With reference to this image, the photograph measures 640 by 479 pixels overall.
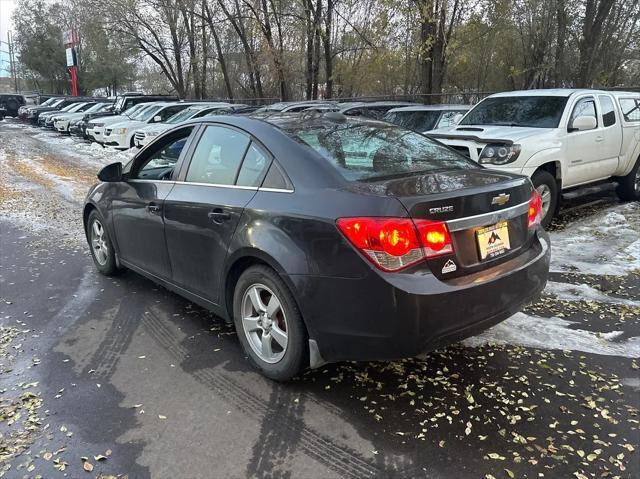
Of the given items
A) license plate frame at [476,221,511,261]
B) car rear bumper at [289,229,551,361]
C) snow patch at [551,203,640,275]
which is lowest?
snow patch at [551,203,640,275]

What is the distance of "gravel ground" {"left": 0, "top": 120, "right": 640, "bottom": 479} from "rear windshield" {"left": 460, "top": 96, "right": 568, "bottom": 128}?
3.05 m

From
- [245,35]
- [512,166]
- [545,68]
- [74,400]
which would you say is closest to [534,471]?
[74,400]

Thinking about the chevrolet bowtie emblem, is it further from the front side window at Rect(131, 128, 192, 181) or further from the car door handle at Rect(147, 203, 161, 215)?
the car door handle at Rect(147, 203, 161, 215)

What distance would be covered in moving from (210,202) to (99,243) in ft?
7.78

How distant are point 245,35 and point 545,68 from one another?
1430cm

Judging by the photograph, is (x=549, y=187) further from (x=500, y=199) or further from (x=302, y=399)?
(x=302, y=399)

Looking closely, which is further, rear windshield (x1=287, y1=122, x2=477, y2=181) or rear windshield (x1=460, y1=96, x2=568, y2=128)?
rear windshield (x1=460, y1=96, x2=568, y2=128)

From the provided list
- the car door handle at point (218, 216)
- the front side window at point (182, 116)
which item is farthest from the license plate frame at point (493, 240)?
the front side window at point (182, 116)

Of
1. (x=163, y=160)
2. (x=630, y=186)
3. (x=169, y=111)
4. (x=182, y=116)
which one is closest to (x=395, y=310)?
(x=163, y=160)

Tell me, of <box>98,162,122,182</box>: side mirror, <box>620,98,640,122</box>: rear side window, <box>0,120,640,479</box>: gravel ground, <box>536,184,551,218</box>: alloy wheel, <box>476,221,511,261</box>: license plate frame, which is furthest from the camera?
<box>620,98,640,122</box>: rear side window

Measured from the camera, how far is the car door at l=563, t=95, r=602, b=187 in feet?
23.5

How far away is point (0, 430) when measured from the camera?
9.63ft

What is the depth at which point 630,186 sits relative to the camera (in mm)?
8602

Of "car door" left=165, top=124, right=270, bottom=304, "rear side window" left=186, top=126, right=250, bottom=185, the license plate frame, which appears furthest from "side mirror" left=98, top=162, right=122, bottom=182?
the license plate frame
